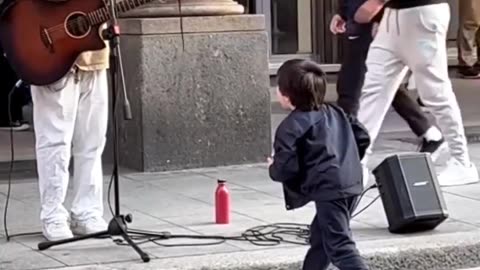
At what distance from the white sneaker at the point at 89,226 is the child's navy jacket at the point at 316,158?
1426mm

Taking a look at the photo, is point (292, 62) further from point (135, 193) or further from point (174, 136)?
point (174, 136)

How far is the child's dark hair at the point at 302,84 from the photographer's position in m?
5.56

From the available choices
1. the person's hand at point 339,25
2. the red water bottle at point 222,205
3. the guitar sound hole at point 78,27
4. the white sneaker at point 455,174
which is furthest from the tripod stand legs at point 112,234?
the person's hand at point 339,25

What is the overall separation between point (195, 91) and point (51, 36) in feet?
8.71

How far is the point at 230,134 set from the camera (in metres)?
9.05

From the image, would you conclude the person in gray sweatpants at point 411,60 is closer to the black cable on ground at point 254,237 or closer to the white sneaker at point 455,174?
the white sneaker at point 455,174

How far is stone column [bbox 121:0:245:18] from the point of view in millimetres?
8945

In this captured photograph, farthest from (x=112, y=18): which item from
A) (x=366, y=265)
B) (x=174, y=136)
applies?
(x=174, y=136)

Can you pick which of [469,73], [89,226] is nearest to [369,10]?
[89,226]

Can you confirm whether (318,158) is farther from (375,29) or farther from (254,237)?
(375,29)

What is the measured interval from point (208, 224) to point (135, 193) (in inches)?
47.2

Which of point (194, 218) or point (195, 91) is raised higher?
point (195, 91)

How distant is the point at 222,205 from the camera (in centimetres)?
694

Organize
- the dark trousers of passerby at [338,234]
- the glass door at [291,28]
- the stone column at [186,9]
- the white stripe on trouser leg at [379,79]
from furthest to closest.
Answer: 1. the glass door at [291,28]
2. the stone column at [186,9]
3. the white stripe on trouser leg at [379,79]
4. the dark trousers of passerby at [338,234]
